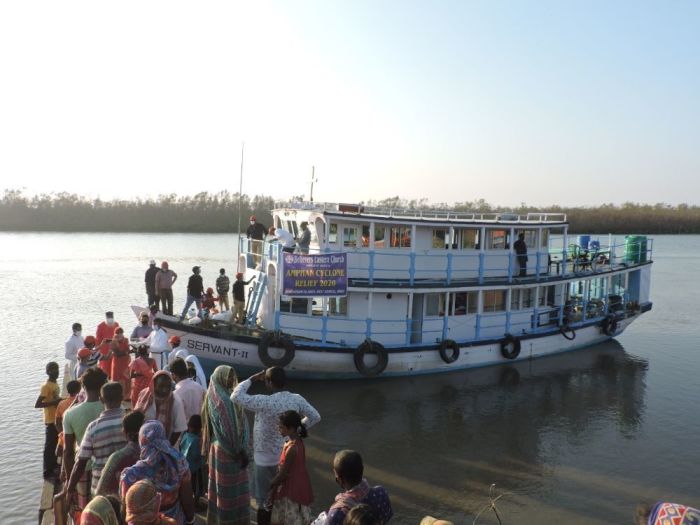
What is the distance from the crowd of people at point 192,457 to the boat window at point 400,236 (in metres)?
9.96

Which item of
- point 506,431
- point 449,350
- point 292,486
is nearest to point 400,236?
point 449,350

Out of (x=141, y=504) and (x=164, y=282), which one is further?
(x=164, y=282)

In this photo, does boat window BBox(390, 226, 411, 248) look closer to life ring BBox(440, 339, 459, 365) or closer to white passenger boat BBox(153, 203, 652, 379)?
white passenger boat BBox(153, 203, 652, 379)

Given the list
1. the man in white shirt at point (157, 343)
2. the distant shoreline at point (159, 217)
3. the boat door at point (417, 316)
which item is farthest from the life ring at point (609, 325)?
the distant shoreline at point (159, 217)

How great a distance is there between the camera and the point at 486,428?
1396 centimetres

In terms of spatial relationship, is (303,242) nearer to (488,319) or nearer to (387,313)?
(387,313)

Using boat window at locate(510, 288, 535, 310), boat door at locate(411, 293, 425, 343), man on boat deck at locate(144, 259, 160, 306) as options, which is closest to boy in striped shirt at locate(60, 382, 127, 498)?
man on boat deck at locate(144, 259, 160, 306)

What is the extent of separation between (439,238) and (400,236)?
4.45 ft

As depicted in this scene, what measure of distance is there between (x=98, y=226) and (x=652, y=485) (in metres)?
84.1

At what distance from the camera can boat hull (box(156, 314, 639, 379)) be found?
1480 centimetres

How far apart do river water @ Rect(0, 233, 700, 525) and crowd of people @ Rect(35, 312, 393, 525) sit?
3.82 meters

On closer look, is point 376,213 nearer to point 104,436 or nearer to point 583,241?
point 583,241

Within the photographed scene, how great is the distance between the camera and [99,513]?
3947 mm

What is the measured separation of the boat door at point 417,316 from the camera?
56.0 ft
